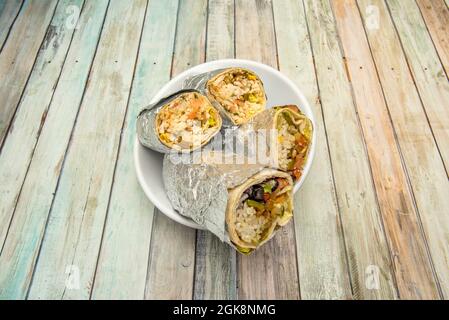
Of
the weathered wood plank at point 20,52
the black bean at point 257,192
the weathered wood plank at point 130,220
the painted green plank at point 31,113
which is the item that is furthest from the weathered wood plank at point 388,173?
the weathered wood plank at point 20,52

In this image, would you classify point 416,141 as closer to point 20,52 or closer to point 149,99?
point 149,99

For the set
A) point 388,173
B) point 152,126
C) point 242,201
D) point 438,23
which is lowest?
point 388,173

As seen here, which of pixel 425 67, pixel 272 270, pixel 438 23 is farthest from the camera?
pixel 438 23

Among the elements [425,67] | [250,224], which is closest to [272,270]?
[250,224]

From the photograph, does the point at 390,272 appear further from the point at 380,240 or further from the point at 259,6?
the point at 259,6

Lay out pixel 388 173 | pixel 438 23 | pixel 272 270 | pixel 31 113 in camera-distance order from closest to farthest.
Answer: pixel 272 270
pixel 388 173
pixel 31 113
pixel 438 23

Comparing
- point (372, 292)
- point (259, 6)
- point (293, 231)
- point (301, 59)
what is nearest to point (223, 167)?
point (293, 231)

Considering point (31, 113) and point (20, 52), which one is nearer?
point (31, 113)
